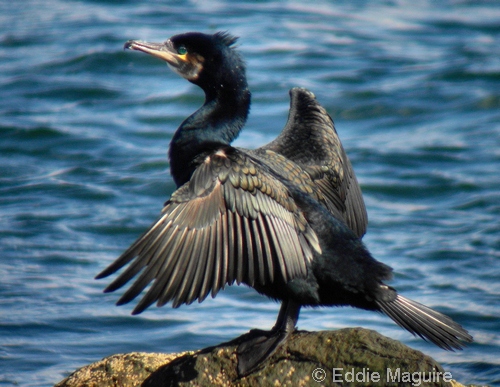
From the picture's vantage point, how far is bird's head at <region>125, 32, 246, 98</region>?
5.76 metres

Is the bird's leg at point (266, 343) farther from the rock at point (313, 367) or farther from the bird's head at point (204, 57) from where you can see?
the bird's head at point (204, 57)

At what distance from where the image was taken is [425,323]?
498 centimetres

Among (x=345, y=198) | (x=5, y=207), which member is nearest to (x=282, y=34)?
(x=5, y=207)

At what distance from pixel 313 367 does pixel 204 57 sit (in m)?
2.24

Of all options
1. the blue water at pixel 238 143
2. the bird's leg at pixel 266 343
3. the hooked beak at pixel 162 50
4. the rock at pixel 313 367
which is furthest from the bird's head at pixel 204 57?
the blue water at pixel 238 143

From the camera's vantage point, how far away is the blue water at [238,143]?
784cm

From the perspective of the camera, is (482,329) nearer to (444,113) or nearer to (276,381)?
(276,381)

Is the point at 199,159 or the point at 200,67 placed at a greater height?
the point at 200,67

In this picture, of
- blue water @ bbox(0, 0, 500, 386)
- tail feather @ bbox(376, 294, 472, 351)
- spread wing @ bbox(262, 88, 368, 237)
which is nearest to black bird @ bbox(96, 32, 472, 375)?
tail feather @ bbox(376, 294, 472, 351)

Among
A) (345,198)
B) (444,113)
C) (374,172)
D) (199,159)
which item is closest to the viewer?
(199,159)

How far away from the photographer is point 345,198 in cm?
651

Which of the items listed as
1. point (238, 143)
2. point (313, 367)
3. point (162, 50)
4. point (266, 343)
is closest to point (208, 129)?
point (162, 50)

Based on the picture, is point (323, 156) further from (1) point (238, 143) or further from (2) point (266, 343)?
(1) point (238, 143)

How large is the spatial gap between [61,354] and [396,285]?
3420mm
